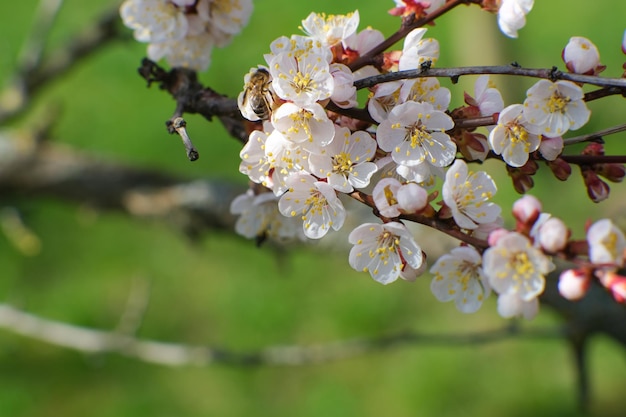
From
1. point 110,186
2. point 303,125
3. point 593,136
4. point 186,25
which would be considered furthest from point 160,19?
point 110,186

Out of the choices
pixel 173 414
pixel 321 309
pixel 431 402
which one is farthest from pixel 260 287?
pixel 431 402

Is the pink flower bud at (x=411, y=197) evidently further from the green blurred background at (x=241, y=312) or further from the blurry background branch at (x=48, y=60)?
the blurry background branch at (x=48, y=60)

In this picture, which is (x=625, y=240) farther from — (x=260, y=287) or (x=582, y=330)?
(x=260, y=287)

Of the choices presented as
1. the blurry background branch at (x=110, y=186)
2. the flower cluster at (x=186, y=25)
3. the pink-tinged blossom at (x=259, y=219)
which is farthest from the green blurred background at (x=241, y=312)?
the flower cluster at (x=186, y=25)

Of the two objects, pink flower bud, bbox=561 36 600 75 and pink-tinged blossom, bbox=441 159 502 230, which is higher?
pink flower bud, bbox=561 36 600 75

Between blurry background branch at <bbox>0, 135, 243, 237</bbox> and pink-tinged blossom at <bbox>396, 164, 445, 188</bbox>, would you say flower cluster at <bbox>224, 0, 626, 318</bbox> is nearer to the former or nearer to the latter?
pink-tinged blossom at <bbox>396, 164, 445, 188</bbox>

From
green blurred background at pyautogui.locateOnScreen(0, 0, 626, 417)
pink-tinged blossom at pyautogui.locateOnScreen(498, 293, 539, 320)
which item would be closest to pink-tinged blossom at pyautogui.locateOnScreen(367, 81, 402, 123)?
pink-tinged blossom at pyautogui.locateOnScreen(498, 293, 539, 320)

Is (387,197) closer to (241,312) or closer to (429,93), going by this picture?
(429,93)
